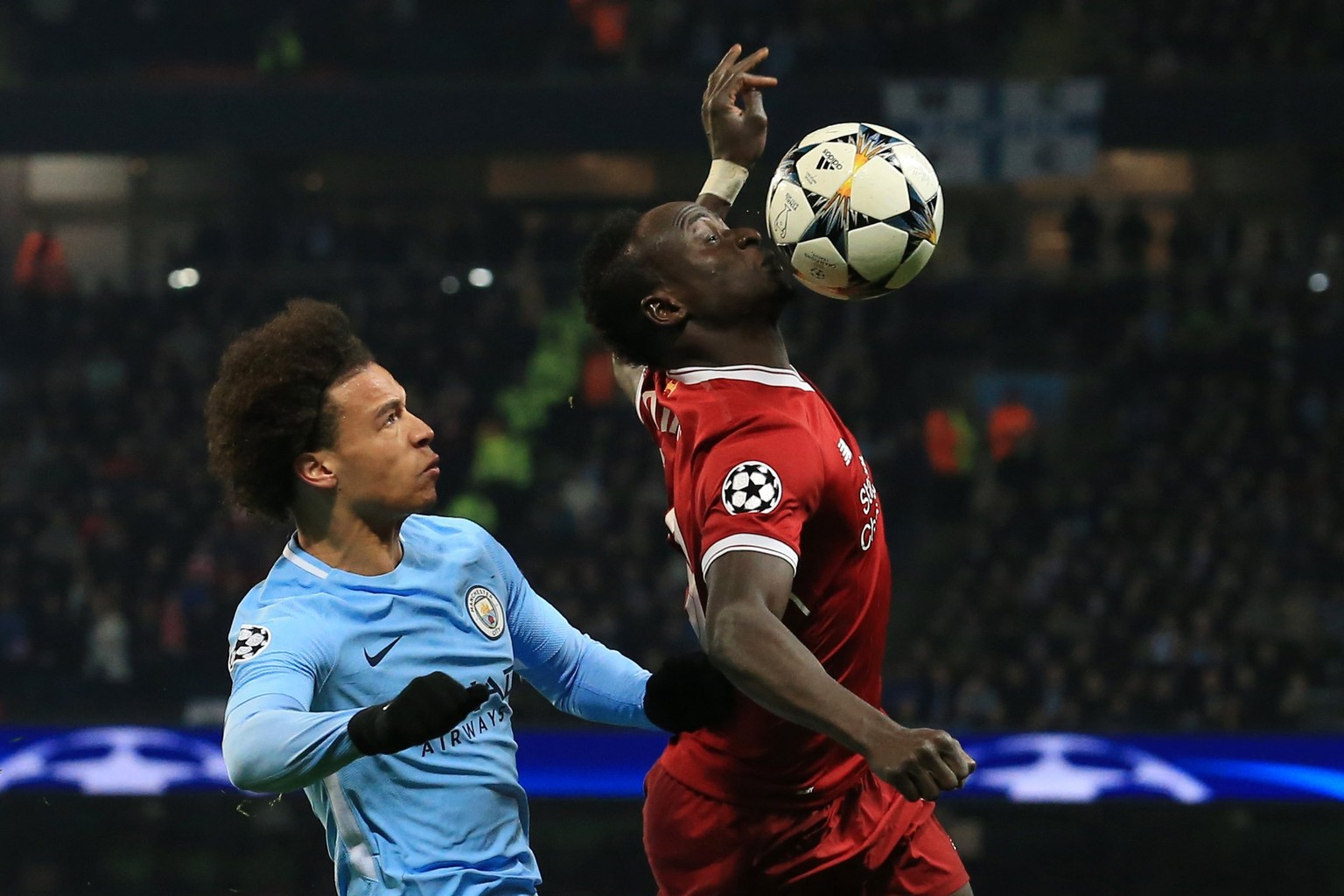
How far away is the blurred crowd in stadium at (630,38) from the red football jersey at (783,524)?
12909 mm

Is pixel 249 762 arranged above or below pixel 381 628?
below

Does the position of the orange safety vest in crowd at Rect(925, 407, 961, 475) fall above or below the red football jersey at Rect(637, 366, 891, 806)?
below

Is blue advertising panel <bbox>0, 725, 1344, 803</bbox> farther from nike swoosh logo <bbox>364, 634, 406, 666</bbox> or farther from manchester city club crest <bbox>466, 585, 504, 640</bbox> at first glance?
nike swoosh logo <bbox>364, 634, 406, 666</bbox>

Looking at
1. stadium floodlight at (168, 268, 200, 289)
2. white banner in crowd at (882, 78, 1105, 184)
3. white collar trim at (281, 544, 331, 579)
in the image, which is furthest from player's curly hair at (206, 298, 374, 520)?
stadium floodlight at (168, 268, 200, 289)

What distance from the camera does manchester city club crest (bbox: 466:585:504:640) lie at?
120 inches

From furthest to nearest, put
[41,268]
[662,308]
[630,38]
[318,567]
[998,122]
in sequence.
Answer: [630,38] → [41,268] → [998,122] → [662,308] → [318,567]

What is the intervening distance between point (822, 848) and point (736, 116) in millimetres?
1697

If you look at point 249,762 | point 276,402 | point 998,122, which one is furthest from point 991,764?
point 249,762

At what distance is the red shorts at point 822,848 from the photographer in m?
3.23

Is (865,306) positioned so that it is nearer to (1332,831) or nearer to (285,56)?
(285,56)

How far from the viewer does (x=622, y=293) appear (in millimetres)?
3340

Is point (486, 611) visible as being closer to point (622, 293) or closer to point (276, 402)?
point (276, 402)

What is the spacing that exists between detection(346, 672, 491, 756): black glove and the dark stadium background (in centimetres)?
876

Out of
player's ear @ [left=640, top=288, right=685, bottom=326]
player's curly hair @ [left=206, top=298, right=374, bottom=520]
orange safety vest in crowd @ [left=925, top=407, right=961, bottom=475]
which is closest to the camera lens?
player's curly hair @ [left=206, top=298, right=374, bottom=520]
